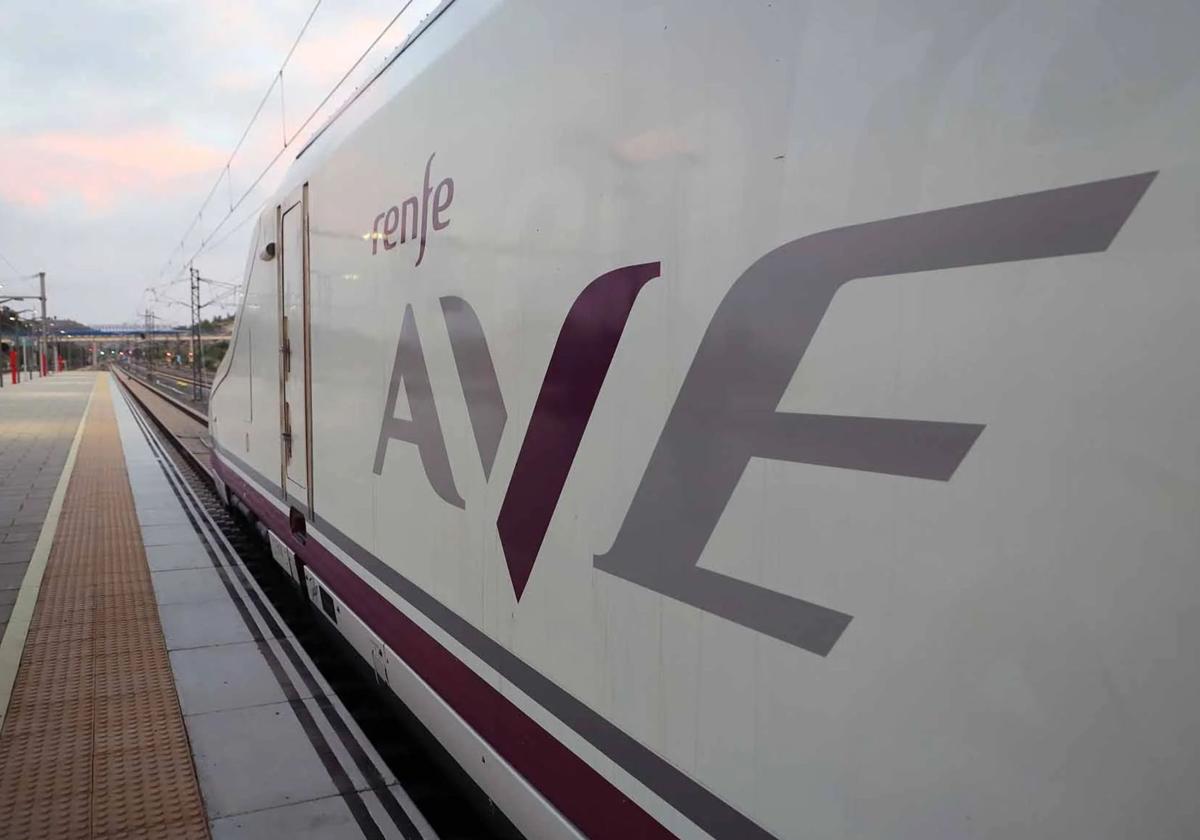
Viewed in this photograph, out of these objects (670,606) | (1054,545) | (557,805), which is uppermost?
(1054,545)

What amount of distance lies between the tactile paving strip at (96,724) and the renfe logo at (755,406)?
2209mm

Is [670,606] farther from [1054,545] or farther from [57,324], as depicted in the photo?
[57,324]

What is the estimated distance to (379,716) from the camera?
Result: 15.3 feet

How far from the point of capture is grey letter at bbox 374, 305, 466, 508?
2.98 metres

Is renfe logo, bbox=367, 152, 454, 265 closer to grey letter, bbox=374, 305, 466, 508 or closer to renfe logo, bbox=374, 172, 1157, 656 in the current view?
grey letter, bbox=374, 305, 466, 508

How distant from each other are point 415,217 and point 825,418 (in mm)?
2276

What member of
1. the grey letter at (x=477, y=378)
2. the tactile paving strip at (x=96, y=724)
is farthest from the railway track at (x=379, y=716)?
the grey letter at (x=477, y=378)

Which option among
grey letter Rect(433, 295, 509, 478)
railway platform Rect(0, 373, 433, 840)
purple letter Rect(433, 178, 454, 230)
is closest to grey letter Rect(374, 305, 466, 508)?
grey letter Rect(433, 295, 509, 478)

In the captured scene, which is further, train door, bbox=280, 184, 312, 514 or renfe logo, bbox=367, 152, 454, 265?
train door, bbox=280, 184, 312, 514

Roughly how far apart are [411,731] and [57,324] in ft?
320

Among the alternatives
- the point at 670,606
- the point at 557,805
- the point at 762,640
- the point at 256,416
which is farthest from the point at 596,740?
the point at 256,416

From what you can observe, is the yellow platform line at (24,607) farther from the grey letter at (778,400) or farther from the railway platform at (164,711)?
the grey letter at (778,400)

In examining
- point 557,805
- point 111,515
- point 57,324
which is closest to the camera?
point 557,805

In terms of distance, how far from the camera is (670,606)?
184 centimetres
